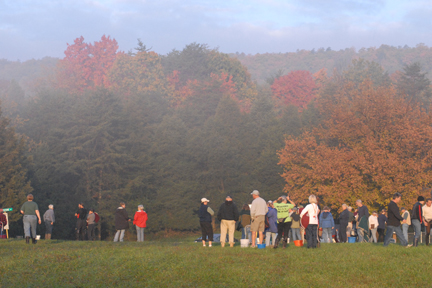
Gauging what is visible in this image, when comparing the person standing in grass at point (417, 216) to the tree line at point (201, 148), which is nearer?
the person standing in grass at point (417, 216)

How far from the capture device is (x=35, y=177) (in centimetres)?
5053

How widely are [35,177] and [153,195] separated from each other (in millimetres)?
13143

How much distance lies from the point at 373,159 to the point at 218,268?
28.9 meters

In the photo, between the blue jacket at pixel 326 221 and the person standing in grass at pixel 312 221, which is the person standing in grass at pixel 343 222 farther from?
the person standing in grass at pixel 312 221

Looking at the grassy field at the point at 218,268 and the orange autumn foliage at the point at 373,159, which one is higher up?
the orange autumn foliage at the point at 373,159

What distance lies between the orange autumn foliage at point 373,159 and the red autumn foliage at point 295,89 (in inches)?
1462

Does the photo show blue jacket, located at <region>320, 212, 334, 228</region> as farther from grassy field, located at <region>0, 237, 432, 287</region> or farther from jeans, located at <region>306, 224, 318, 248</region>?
grassy field, located at <region>0, 237, 432, 287</region>

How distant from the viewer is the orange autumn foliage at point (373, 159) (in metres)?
37.7

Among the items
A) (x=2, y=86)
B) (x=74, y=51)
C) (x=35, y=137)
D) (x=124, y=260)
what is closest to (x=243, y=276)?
(x=124, y=260)

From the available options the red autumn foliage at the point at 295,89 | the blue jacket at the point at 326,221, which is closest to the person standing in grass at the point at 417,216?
the blue jacket at the point at 326,221

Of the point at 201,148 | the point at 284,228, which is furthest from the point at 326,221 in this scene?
the point at 201,148

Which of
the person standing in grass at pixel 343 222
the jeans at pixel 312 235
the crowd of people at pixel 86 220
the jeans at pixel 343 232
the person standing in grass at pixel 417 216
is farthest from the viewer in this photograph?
the jeans at pixel 343 232

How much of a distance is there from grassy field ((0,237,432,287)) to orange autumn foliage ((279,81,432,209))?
23191mm

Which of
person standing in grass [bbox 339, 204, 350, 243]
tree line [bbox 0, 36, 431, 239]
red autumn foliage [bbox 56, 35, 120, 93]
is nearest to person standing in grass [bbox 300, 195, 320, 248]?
person standing in grass [bbox 339, 204, 350, 243]
